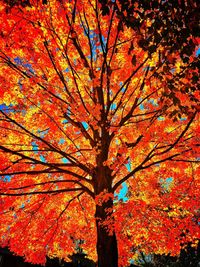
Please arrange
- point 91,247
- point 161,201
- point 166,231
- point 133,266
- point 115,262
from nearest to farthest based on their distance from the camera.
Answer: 1. point 115,262
2. point 166,231
3. point 161,201
4. point 91,247
5. point 133,266

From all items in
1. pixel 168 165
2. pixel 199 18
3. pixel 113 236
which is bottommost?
pixel 113 236

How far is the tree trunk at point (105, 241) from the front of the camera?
7898 mm

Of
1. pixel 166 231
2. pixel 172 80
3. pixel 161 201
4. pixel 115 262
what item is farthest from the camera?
pixel 161 201

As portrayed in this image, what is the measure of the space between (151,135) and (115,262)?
441 cm

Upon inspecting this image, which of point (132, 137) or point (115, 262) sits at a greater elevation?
point (132, 137)

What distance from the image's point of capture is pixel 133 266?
30734 millimetres

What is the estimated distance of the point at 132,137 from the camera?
11734 mm

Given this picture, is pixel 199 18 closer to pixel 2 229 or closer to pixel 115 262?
pixel 115 262

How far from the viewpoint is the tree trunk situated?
7898mm

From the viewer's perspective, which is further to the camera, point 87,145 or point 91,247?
point 91,247

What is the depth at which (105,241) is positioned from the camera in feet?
26.8

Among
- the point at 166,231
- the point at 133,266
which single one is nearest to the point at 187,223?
the point at 166,231

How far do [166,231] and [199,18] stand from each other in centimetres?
846

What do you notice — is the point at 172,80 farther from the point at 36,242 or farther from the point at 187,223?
the point at 36,242
